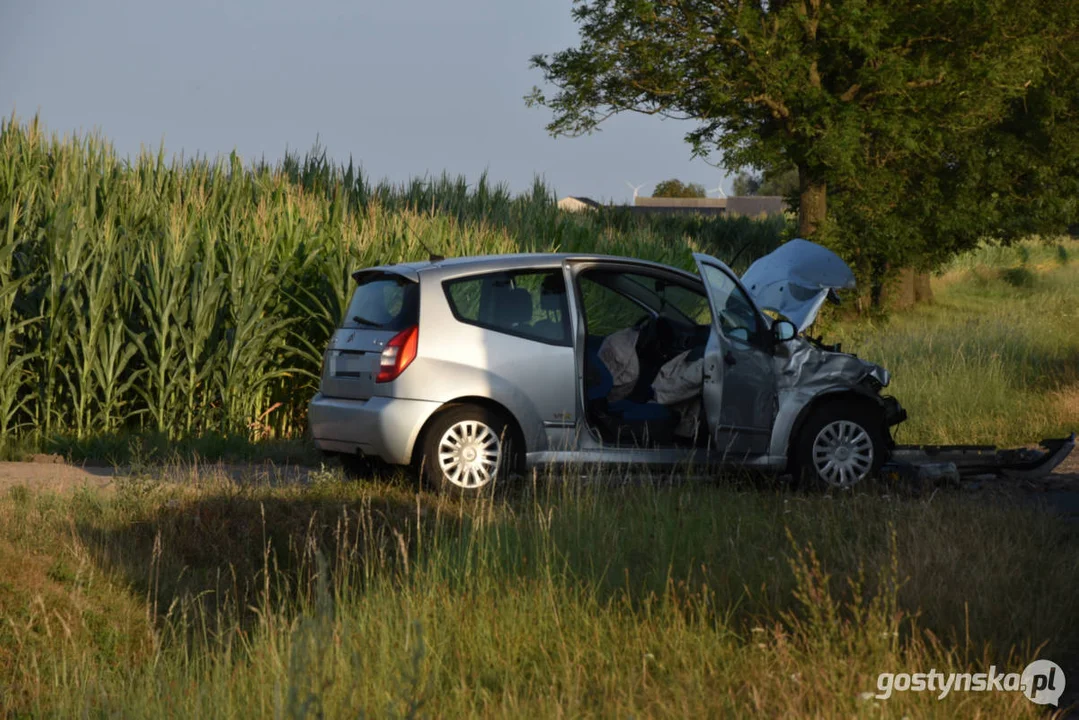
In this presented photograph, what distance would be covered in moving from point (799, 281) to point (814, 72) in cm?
1773

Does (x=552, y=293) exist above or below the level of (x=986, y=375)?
above

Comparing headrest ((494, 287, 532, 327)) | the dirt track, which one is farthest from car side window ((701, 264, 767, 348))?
the dirt track

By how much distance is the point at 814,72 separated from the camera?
27969mm

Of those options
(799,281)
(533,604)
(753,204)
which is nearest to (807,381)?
(799,281)

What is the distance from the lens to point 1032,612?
20.7 ft

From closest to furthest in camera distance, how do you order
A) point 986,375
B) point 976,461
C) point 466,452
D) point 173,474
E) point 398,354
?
point 398,354
point 466,452
point 173,474
point 976,461
point 986,375

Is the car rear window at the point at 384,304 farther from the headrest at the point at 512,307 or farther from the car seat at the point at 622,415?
the car seat at the point at 622,415

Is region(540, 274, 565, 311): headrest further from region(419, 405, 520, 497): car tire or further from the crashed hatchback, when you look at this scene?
region(419, 405, 520, 497): car tire

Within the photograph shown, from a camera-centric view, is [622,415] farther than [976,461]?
No

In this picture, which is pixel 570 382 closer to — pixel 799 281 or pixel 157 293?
pixel 799 281

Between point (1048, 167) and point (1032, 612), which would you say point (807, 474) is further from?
point (1048, 167)

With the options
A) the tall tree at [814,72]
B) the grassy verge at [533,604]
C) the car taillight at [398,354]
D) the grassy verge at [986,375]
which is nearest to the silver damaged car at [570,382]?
the car taillight at [398,354]

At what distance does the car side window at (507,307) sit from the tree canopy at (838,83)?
17690 millimetres

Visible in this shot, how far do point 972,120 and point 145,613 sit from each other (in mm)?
24575
